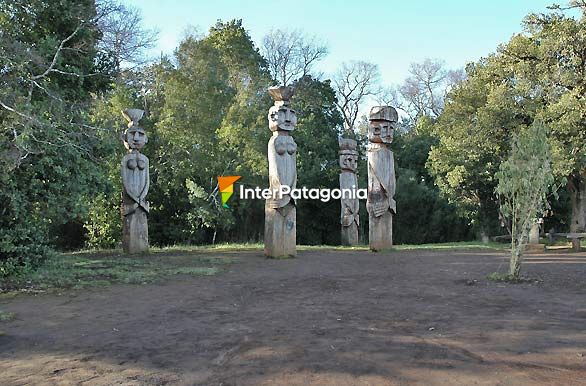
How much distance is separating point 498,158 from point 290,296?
13.5m

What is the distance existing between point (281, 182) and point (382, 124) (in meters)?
3.52

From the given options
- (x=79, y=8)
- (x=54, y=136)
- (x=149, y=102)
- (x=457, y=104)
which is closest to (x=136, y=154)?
(x=79, y=8)

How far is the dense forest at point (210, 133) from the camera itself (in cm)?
818

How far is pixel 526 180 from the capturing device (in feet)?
25.1

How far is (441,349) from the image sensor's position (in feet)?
13.3

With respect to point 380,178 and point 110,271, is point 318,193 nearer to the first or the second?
point 380,178

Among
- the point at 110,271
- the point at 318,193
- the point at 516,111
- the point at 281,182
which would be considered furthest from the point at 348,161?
the point at 110,271

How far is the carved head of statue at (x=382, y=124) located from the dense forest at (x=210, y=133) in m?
4.20

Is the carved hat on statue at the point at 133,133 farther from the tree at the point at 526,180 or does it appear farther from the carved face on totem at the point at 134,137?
the tree at the point at 526,180

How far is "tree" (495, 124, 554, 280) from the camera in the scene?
7.67 metres

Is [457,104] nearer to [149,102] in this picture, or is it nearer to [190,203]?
[190,203]

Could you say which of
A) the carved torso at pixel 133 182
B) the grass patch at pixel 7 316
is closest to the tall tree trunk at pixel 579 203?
the carved torso at pixel 133 182

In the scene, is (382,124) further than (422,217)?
No
